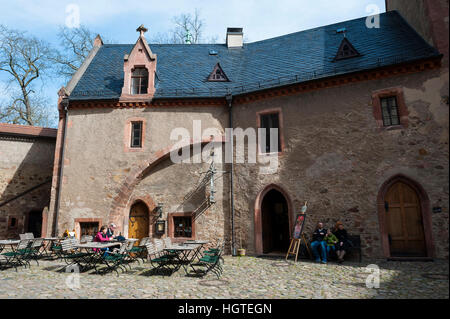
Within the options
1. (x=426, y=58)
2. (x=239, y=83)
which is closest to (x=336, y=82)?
(x=426, y=58)

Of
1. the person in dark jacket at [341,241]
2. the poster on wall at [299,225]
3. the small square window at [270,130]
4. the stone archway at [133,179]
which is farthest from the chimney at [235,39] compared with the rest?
the person in dark jacket at [341,241]

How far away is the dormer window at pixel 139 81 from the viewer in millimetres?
14305

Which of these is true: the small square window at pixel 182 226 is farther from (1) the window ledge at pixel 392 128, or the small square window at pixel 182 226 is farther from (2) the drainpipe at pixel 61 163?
(1) the window ledge at pixel 392 128

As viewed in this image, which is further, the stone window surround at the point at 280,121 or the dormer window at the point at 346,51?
the dormer window at the point at 346,51

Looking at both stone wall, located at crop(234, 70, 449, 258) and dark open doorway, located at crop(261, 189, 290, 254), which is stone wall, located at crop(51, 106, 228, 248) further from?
stone wall, located at crop(234, 70, 449, 258)

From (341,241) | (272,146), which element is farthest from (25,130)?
(341,241)

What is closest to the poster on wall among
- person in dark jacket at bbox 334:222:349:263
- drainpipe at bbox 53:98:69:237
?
person in dark jacket at bbox 334:222:349:263

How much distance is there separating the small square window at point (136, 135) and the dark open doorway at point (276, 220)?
6.46 meters

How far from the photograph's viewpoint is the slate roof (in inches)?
474

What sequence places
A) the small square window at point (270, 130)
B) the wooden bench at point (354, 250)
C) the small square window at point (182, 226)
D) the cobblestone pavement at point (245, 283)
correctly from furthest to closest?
the small square window at point (182, 226), the small square window at point (270, 130), the wooden bench at point (354, 250), the cobblestone pavement at point (245, 283)

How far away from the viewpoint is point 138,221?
42.9 ft

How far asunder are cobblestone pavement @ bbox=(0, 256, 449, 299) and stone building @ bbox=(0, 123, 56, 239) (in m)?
6.96
